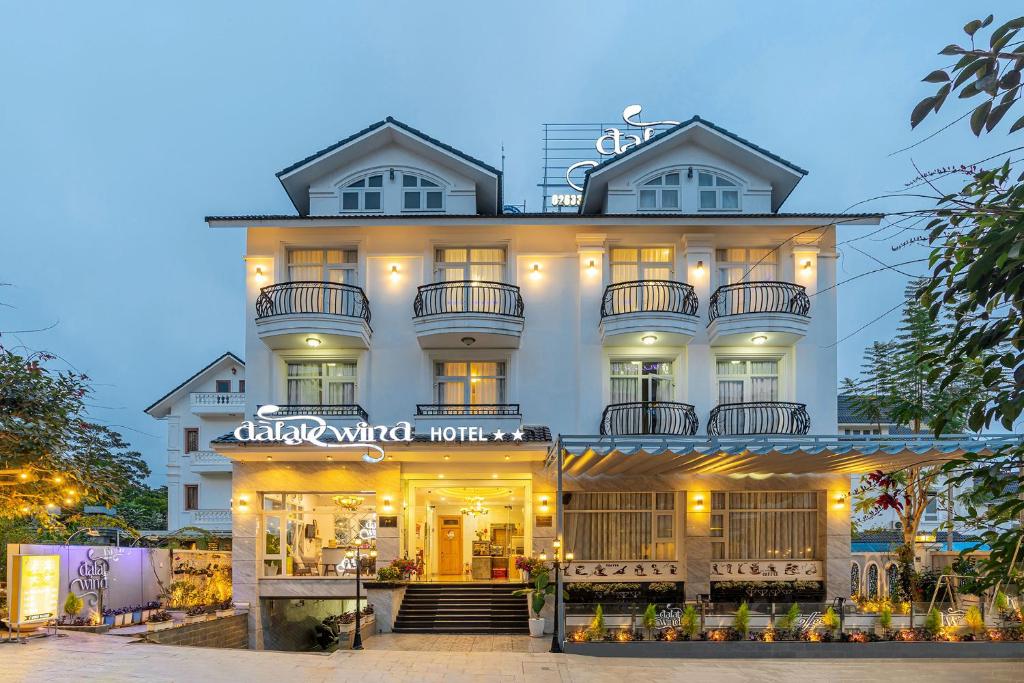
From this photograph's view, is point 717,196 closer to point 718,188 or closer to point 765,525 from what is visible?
point 718,188

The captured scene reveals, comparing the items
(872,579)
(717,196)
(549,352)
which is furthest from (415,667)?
(717,196)

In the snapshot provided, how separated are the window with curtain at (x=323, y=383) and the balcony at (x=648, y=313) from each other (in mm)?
6463

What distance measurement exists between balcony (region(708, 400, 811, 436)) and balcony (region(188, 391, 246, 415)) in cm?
2137

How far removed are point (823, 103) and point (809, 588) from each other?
18297 mm

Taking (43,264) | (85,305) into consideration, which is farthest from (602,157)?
(85,305)

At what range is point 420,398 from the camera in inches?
813

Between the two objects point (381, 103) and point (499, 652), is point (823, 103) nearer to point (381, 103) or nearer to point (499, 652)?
point (499, 652)

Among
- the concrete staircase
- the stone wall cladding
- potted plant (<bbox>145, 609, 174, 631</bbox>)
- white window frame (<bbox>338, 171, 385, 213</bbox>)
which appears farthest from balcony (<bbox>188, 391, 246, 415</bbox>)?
the concrete staircase

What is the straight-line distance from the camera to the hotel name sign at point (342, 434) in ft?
61.9

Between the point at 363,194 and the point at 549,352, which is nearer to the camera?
the point at 549,352

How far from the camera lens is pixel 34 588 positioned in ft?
47.0

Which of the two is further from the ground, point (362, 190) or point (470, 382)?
point (362, 190)

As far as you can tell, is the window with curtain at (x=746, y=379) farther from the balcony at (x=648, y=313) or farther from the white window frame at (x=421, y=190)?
the white window frame at (x=421, y=190)

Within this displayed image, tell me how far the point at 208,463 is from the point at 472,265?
711 inches
